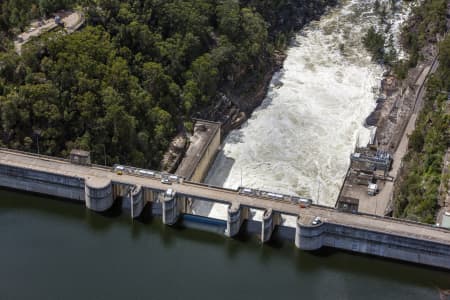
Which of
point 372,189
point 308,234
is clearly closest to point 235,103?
point 372,189

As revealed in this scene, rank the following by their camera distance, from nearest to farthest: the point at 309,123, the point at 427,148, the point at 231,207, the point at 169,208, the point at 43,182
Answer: the point at 231,207 < the point at 169,208 < the point at 43,182 < the point at 427,148 < the point at 309,123

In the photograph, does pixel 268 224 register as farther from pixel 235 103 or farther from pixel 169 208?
pixel 235 103

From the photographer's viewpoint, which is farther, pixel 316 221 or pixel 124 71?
pixel 124 71

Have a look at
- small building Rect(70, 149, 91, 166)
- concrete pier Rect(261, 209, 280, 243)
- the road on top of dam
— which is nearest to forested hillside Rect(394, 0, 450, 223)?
the road on top of dam

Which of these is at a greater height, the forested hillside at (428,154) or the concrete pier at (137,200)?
the forested hillside at (428,154)

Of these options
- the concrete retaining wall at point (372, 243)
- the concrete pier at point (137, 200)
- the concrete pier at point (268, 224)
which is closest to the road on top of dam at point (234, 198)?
the concrete retaining wall at point (372, 243)

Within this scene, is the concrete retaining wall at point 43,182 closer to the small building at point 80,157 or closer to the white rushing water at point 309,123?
the small building at point 80,157

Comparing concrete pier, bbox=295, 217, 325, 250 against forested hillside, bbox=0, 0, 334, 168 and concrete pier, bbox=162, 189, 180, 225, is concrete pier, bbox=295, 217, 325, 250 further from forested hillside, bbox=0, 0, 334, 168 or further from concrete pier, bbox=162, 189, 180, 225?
forested hillside, bbox=0, 0, 334, 168
